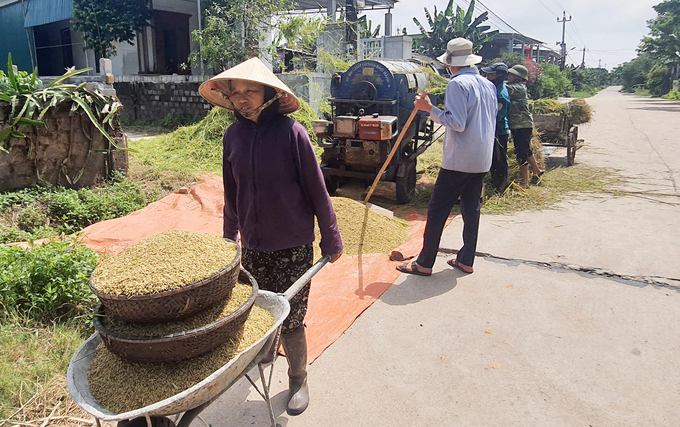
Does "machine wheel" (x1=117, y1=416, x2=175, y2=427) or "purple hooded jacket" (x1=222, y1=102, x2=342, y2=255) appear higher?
"purple hooded jacket" (x1=222, y1=102, x2=342, y2=255)

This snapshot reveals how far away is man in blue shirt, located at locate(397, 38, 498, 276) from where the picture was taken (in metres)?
3.72

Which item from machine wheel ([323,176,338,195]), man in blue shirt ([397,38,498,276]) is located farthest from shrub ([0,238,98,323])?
machine wheel ([323,176,338,195])

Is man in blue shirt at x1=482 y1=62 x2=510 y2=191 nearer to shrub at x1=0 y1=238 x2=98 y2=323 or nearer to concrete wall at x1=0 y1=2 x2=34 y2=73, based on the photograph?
shrub at x1=0 y1=238 x2=98 y2=323

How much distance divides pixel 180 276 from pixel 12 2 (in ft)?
58.3

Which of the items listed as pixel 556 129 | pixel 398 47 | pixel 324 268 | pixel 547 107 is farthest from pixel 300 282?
pixel 398 47

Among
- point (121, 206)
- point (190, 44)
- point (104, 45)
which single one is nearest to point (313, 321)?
point (121, 206)

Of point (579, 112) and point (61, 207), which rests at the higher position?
point (579, 112)

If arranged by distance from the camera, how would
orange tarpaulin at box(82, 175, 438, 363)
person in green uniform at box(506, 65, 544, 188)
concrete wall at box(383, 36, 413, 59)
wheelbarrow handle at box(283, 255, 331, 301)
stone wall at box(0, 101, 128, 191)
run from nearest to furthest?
wheelbarrow handle at box(283, 255, 331, 301) < orange tarpaulin at box(82, 175, 438, 363) < stone wall at box(0, 101, 128, 191) < person in green uniform at box(506, 65, 544, 188) < concrete wall at box(383, 36, 413, 59)

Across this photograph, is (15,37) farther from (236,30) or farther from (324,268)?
(324,268)

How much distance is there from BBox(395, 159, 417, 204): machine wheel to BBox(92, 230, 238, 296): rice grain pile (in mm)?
4589

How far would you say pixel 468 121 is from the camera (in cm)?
378

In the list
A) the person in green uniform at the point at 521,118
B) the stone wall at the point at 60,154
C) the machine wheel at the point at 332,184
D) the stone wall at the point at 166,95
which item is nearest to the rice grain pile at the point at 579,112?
the person in green uniform at the point at 521,118

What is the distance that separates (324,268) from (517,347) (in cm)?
185

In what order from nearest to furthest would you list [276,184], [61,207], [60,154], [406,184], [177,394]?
1. [177,394]
2. [276,184]
3. [61,207]
4. [60,154]
5. [406,184]
